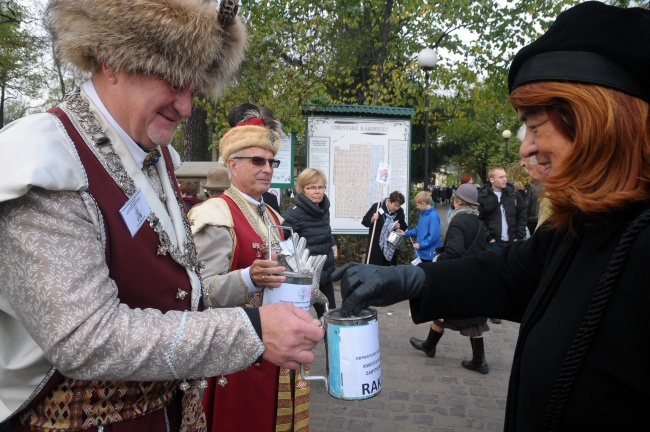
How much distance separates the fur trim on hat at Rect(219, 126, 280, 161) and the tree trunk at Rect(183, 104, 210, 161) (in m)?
7.22

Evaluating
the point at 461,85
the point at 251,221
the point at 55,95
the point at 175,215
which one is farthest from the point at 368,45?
the point at 55,95

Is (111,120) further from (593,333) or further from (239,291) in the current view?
(593,333)

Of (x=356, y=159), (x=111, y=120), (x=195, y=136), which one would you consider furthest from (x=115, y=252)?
(x=195, y=136)

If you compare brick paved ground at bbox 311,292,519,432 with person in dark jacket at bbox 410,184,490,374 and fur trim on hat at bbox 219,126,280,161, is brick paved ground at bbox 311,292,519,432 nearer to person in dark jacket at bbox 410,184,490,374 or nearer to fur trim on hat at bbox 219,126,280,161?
person in dark jacket at bbox 410,184,490,374

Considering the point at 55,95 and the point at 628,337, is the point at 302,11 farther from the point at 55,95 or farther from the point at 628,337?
the point at 55,95

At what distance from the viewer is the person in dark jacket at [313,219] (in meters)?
5.37

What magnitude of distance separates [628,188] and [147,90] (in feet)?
4.33

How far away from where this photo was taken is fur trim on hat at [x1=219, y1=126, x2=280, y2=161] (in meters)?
3.09

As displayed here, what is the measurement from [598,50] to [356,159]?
7.35 meters

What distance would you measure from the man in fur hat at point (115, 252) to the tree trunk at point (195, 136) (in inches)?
346

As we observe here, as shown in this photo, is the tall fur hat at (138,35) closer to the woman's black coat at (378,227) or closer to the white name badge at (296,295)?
the white name badge at (296,295)

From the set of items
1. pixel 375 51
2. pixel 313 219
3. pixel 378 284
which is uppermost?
pixel 375 51

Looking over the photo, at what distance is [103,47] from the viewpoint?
1.41 m

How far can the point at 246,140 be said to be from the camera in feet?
10.1
